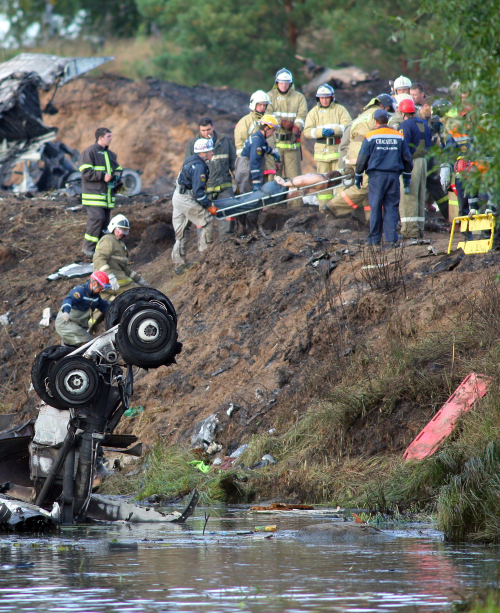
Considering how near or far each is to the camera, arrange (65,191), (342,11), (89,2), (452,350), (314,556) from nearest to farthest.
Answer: (314,556), (452,350), (65,191), (342,11), (89,2)

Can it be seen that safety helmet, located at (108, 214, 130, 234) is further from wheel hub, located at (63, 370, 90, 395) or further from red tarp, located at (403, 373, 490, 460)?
red tarp, located at (403, 373, 490, 460)

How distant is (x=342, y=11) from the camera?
34688mm

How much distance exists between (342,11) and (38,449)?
1093 inches

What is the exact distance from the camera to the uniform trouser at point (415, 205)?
15.6 metres

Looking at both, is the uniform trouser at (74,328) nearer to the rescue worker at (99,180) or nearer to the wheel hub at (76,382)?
the rescue worker at (99,180)

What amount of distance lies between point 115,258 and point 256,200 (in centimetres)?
262

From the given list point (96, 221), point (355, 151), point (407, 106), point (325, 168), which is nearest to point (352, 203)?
point (355, 151)

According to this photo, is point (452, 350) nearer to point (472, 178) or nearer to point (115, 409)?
point (115, 409)

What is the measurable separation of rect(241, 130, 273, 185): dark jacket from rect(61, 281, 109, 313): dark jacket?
3.66 meters

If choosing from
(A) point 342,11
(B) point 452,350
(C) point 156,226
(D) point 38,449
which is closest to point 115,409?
(D) point 38,449

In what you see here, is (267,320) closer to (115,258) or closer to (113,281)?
(113,281)

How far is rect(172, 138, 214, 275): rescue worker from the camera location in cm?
1656

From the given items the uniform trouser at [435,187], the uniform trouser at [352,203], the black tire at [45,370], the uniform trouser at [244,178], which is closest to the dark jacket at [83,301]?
the uniform trouser at [244,178]

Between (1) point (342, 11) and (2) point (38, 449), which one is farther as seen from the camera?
(1) point (342, 11)
